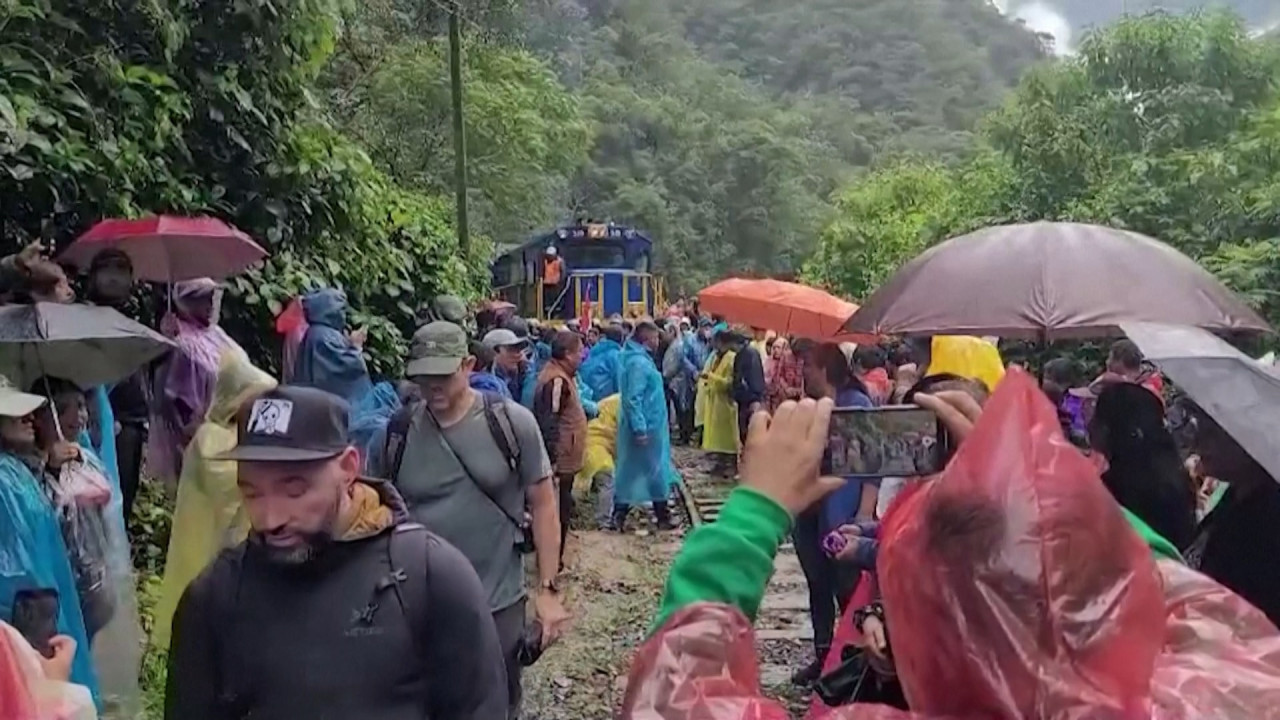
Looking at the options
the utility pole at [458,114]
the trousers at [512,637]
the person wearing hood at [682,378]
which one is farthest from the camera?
the person wearing hood at [682,378]

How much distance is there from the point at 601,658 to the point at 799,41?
114986 mm

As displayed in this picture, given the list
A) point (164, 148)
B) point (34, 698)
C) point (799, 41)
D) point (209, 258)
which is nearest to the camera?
point (34, 698)

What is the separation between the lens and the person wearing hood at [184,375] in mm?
6613

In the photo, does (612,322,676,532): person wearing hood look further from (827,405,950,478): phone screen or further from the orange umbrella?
(827,405,950,478): phone screen

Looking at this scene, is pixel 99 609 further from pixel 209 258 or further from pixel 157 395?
pixel 209 258

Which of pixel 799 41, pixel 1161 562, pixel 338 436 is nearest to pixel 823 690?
pixel 1161 562

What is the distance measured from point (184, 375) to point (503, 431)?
2429mm

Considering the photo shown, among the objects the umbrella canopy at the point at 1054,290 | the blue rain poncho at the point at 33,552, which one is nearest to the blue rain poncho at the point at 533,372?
the umbrella canopy at the point at 1054,290

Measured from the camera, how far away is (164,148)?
8.12 m

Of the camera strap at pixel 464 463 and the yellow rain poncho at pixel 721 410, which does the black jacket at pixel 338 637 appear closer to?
the camera strap at pixel 464 463

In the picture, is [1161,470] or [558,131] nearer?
[1161,470]

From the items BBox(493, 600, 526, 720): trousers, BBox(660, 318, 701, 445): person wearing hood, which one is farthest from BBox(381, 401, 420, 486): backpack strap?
BBox(660, 318, 701, 445): person wearing hood

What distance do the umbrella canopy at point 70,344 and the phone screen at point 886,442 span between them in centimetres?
330

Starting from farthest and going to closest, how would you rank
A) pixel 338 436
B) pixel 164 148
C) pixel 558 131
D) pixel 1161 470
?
1. pixel 558 131
2. pixel 164 148
3. pixel 1161 470
4. pixel 338 436
